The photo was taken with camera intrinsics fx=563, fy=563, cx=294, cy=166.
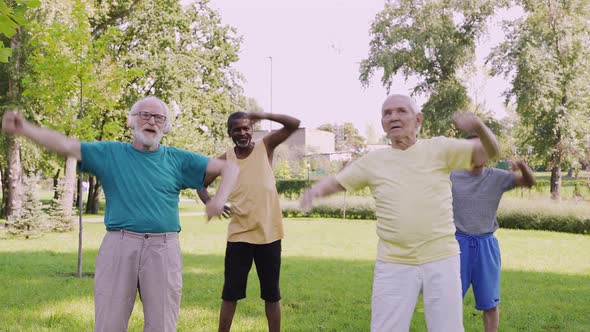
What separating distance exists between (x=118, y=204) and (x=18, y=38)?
2035cm

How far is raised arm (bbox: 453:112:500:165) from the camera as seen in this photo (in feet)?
10.1

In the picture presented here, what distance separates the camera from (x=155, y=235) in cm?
343

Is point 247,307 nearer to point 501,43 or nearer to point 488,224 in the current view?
point 488,224

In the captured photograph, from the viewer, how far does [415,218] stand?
3264 millimetres

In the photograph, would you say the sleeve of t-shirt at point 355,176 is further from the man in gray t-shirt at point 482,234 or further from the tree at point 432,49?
the tree at point 432,49

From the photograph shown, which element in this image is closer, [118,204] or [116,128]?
[118,204]

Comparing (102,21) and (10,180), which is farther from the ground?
(102,21)

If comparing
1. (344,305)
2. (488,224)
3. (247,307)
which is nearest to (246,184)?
(488,224)

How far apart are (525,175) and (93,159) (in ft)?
10.6

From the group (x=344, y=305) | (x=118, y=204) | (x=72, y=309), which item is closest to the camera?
(x=118, y=204)

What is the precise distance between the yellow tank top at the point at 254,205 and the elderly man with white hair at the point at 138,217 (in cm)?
103

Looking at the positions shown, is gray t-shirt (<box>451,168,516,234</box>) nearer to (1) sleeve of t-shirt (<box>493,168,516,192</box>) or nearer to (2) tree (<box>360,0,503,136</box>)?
(1) sleeve of t-shirt (<box>493,168,516,192</box>)

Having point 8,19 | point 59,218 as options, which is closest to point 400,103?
point 8,19

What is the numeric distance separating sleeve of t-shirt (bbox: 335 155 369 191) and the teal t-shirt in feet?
3.14
